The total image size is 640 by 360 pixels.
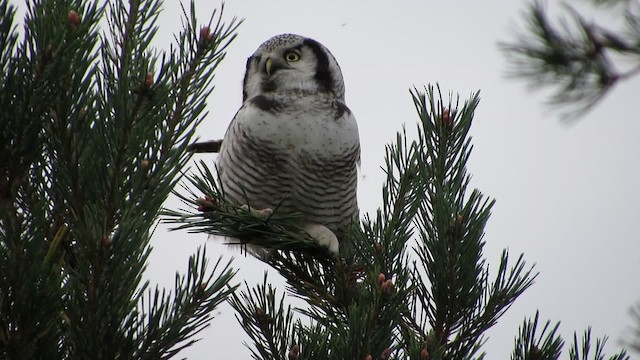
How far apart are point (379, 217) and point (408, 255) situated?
14 centimetres

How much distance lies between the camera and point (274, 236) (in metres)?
1.99

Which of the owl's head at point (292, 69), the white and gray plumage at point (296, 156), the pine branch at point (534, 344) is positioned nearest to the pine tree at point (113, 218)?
the pine branch at point (534, 344)

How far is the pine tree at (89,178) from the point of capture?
1.16 metres

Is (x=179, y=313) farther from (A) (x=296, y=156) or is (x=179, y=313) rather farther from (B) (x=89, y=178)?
(A) (x=296, y=156)

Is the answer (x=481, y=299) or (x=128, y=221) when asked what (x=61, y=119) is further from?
(x=481, y=299)

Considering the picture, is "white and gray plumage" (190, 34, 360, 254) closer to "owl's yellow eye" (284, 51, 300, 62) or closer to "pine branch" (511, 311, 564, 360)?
"owl's yellow eye" (284, 51, 300, 62)

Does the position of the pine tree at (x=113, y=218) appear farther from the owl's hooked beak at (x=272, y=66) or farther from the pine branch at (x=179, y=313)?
the owl's hooked beak at (x=272, y=66)


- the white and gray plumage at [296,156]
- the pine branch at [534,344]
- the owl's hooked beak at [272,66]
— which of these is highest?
the owl's hooked beak at [272,66]

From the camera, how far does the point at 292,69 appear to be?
3.37 m

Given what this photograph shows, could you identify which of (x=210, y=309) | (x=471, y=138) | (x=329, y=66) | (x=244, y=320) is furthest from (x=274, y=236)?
(x=329, y=66)

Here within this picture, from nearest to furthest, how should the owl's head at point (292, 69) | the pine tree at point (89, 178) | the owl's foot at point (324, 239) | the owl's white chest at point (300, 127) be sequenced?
the pine tree at point (89, 178), the owl's foot at point (324, 239), the owl's white chest at point (300, 127), the owl's head at point (292, 69)

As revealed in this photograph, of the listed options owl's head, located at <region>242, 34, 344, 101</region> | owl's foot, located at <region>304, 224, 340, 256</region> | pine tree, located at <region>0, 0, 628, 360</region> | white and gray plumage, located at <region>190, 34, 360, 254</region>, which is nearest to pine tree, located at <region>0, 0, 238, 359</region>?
pine tree, located at <region>0, 0, 628, 360</region>

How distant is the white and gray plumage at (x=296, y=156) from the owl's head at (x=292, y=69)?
0.21 ft

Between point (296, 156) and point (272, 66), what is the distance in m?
0.62
